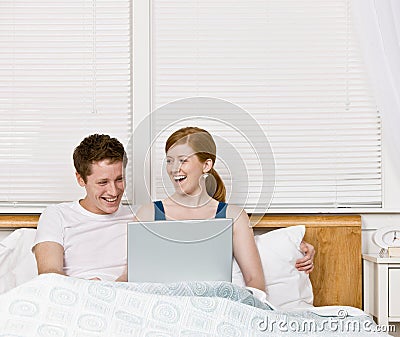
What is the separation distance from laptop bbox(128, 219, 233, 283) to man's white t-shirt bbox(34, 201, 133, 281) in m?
0.53

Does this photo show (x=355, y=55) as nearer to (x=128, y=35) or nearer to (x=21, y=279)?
(x=128, y=35)

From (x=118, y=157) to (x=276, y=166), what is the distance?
776 mm

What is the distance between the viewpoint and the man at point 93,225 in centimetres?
297

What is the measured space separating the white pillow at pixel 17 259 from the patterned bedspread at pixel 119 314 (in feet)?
3.00

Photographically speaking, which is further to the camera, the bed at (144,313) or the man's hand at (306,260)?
the man's hand at (306,260)

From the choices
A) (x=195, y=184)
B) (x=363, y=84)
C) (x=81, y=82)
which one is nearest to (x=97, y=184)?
(x=195, y=184)

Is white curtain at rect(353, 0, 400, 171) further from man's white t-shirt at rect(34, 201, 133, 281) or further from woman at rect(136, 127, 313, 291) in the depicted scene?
man's white t-shirt at rect(34, 201, 133, 281)

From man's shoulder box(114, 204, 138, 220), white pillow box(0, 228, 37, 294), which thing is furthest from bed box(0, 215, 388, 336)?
white pillow box(0, 228, 37, 294)

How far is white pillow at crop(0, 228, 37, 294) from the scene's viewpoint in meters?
3.07

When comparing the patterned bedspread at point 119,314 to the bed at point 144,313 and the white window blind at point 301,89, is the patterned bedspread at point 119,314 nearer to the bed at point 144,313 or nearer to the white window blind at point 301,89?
the bed at point 144,313

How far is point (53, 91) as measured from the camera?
11.2 feet

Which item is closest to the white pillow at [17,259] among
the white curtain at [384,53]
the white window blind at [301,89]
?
the white window blind at [301,89]

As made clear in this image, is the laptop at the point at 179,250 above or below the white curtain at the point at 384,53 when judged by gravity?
below

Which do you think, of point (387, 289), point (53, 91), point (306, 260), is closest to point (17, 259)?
point (53, 91)
